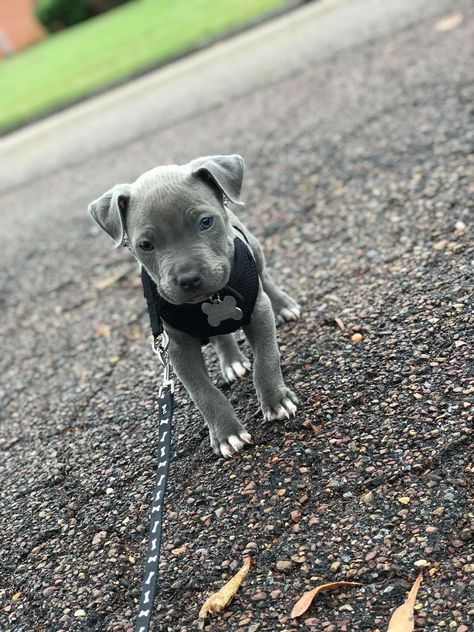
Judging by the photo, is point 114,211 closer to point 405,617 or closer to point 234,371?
point 234,371

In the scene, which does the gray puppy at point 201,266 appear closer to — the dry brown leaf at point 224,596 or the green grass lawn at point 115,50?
the dry brown leaf at point 224,596

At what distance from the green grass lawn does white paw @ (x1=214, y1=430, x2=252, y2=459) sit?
10697mm

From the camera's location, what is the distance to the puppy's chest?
342cm

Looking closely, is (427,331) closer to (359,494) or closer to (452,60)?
(359,494)

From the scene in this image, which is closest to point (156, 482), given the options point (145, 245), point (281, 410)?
point (281, 410)

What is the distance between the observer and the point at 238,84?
10031 millimetres

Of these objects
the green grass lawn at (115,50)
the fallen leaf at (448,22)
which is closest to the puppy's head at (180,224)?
the fallen leaf at (448,22)

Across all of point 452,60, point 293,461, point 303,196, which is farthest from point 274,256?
point 452,60

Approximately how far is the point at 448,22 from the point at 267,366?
6.79 m

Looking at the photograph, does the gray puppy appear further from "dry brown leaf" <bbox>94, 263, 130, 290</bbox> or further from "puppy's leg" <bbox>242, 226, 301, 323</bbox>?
"dry brown leaf" <bbox>94, 263, 130, 290</bbox>

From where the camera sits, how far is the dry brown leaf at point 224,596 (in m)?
2.91

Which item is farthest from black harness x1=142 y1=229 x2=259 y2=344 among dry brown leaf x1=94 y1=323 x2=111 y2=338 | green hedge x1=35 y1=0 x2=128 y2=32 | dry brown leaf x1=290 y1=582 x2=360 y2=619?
green hedge x1=35 y1=0 x2=128 y2=32

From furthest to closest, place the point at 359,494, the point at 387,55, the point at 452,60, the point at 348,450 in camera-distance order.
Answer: the point at 387,55
the point at 452,60
the point at 348,450
the point at 359,494

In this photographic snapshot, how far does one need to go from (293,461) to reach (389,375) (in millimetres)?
720
